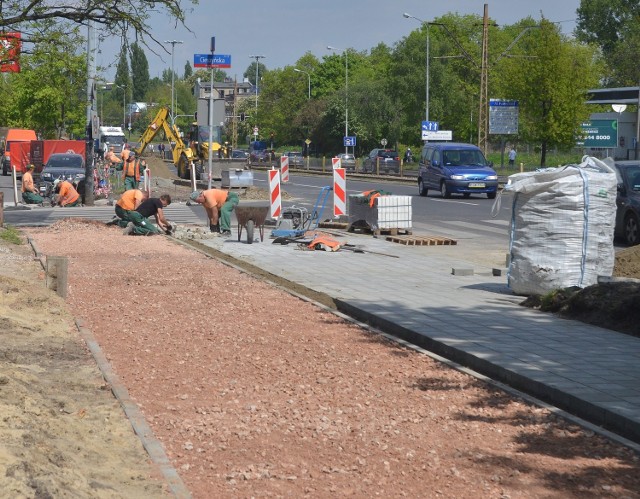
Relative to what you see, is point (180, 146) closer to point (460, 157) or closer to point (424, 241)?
point (460, 157)

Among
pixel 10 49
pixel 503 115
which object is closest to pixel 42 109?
pixel 503 115

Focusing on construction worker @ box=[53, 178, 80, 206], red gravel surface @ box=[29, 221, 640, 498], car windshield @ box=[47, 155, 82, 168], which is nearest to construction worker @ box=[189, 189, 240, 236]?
red gravel surface @ box=[29, 221, 640, 498]

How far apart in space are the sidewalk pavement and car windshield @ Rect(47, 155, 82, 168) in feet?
83.6

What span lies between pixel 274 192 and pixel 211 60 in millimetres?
5838

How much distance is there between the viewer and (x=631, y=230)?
21.9 meters

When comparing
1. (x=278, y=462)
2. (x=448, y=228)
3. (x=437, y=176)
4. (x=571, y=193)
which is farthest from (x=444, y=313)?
(x=437, y=176)

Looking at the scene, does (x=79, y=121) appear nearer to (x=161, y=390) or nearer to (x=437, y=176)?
(x=437, y=176)

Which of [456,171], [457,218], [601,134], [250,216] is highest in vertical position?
[601,134]

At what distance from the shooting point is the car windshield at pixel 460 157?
40.3m

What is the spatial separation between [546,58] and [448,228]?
109ft

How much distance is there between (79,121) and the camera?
85.2m

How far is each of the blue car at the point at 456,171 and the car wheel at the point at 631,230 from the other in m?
17.3

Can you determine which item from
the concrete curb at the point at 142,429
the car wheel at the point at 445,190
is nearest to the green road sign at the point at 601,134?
the car wheel at the point at 445,190

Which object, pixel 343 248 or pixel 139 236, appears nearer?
pixel 343 248
